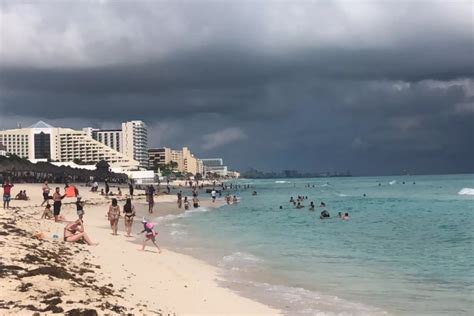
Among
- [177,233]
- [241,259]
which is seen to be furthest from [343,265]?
[177,233]

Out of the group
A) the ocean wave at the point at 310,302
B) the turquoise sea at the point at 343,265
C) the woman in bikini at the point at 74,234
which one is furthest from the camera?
the woman in bikini at the point at 74,234

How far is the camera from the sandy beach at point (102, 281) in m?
8.28

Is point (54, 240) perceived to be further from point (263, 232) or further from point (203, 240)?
point (263, 232)

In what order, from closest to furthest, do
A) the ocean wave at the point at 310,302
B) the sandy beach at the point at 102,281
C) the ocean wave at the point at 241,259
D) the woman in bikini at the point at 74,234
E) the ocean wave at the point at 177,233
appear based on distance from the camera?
the sandy beach at the point at 102,281, the ocean wave at the point at 310,302, the woman in bikini at the point at 74,234, the ocean wave at the point at 241,259, the ocean wave at the point at 177,233

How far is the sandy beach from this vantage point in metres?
8.28

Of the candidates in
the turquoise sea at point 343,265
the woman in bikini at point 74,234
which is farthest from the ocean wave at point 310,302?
the woman in bikini at point 74,234

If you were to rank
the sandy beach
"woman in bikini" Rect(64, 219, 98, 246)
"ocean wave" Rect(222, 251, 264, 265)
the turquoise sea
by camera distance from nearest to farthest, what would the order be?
the sandy beach < the turquoise sea < "woman in bikini" Rect(64, 219, 98, 246) < "ocean wave" Rect(222, 251, 264, 265)

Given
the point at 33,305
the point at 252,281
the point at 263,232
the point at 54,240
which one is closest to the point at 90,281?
the point at 33,305

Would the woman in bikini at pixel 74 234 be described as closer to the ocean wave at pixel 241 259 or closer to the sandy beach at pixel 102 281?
the sandy beach at pixel 102 281

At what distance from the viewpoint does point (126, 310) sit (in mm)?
8406

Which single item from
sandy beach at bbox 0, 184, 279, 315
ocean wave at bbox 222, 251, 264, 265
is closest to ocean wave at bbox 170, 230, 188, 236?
ocean wave at bbox 222, 251, 264, 265

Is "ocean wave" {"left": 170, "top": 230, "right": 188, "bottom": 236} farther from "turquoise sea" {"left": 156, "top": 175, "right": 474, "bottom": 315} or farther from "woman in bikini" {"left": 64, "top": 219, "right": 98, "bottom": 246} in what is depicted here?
"woman in bikini" {"left": 64, "top": 219, "right": 98, "bottom": 246}

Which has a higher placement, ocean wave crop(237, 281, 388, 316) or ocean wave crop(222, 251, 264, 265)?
ocean wave crop(222, 251, 264, 265)

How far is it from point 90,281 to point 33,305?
8.68 ft
